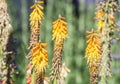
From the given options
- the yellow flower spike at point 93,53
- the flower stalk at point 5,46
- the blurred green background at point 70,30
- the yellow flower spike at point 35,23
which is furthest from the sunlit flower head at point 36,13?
the blurred green background at point 70,30

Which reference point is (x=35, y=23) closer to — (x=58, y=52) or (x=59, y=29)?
(x=59, y=29)

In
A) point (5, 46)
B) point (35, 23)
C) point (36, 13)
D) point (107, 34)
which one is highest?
point (36, 13)

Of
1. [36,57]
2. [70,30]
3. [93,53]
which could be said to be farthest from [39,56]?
[70,30]

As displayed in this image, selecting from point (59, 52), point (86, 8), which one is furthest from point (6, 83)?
point (86, 8)

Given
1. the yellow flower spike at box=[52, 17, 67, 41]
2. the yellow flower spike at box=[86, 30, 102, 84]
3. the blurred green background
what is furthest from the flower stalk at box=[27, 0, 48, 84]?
the blurred green background

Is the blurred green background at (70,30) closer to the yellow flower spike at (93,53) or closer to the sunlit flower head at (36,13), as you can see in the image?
the sunlit flower head at (36,13)

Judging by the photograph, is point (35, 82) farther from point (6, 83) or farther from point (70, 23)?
point (70, 23)
